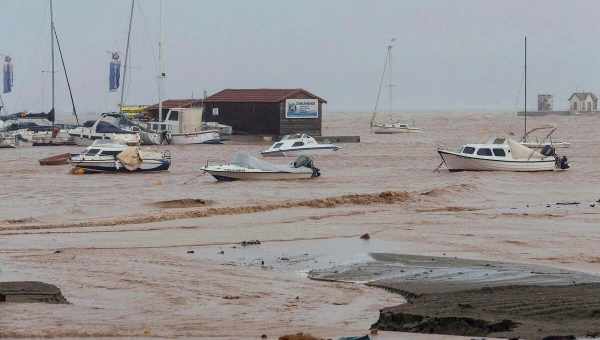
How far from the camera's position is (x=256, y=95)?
7581cm

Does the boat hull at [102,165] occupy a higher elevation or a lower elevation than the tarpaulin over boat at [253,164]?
lower

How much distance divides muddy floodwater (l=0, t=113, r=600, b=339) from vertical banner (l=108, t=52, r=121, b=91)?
112 ft

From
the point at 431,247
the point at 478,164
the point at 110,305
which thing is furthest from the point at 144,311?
the point at 478,164

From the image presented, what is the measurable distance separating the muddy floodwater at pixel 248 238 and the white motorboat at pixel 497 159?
2.83 ft

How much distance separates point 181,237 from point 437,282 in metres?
8.25

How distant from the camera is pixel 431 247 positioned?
21656mm

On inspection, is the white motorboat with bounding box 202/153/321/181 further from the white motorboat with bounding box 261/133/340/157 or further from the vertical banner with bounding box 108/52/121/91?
the vertical banner with bounding box 108/52/121/91

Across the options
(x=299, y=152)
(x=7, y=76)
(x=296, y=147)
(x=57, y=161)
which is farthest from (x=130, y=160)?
(x=7, y=76)

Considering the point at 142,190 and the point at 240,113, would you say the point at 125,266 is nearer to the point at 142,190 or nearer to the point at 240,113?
the point at 142,190

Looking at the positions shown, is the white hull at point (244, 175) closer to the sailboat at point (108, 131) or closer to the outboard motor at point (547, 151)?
the outboard motor at point (547, 151)

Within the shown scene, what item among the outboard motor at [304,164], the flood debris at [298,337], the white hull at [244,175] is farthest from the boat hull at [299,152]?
the flood debris at [298,337]

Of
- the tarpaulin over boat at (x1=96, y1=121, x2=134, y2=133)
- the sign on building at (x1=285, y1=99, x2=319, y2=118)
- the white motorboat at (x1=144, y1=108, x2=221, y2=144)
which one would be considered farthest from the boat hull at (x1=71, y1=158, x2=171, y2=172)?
the sign on building at (x1=285, y1=99, x2=319, y2=118)

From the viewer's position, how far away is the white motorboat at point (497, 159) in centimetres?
4581

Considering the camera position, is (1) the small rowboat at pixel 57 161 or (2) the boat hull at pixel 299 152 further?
(2) the boat hull at pixel 299 152
